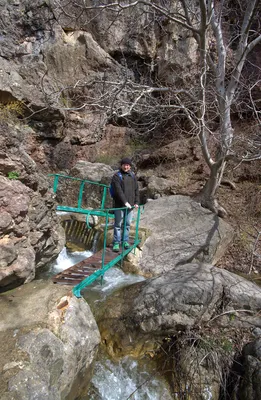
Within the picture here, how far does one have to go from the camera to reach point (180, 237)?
6023 millimetres

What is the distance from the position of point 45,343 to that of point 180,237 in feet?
13.7

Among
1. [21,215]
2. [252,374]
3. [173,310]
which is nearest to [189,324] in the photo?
[173,310]

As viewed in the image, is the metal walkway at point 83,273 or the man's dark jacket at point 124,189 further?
the man's dark jacket at point 124,189

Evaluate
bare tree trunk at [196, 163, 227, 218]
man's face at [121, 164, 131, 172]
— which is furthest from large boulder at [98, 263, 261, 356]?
bare tree trunk at [196, 163, 227, 218]

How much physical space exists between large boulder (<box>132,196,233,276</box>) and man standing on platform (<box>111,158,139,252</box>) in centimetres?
93

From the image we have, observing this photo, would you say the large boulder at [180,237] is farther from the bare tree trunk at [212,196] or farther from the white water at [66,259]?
the white water at [66,259]

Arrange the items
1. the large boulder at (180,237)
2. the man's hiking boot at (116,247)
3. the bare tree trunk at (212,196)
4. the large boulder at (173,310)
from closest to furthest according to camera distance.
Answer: the large boulder at (173,310) → the man's hiking boot at (116,247) → the large boulder at (180,237) → the bare tree trunk at (212,196)

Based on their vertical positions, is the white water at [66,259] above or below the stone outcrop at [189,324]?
below

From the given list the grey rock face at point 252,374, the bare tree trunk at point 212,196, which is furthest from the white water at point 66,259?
the bare tree trunk at point 212,196

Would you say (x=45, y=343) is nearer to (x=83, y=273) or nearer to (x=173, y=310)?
(x=83, y=273)

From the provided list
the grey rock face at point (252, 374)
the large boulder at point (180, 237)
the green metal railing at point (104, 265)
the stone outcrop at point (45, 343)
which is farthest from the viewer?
the large boulder at point (180, 237)

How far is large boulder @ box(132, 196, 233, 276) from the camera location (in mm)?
5539

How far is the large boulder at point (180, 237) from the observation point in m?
5.54

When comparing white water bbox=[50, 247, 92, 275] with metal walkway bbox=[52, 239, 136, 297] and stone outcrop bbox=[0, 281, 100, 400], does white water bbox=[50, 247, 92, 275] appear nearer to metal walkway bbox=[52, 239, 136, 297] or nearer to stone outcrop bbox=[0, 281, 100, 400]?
metal walkway bbox=[52, 239, 136, 297]
